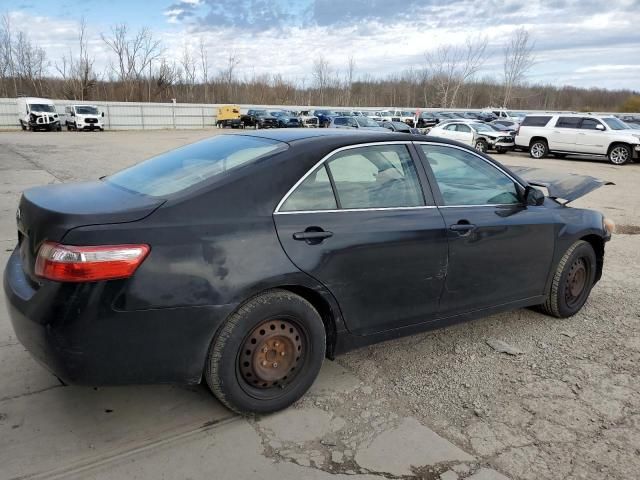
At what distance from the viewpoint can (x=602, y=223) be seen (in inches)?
181

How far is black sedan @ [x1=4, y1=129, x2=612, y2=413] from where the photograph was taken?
244cm

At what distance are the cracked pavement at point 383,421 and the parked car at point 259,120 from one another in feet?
127

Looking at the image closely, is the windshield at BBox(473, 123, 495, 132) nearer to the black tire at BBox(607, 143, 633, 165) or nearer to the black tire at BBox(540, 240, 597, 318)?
the black tire at BBox(607, 143, 633, 165)

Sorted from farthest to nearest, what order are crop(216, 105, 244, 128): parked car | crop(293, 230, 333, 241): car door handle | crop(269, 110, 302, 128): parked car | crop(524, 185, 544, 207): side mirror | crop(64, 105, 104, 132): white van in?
crop(216, 105, 244, 128): parked car, crop(269, 110, 302, 128): parked car, crop(64, 105, 104, 132): white van, crop(524, 185, 544, 207): side mirror, crop(293, 230, 333, 241): car door handle

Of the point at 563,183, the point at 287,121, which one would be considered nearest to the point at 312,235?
the point at 563,183

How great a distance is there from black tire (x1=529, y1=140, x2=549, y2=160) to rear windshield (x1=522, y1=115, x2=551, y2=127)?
0.75 m

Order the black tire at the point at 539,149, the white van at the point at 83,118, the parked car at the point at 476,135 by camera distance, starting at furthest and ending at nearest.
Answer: the white van at the point at 83,118, the parked car at the point at 476,135, the black tire at the point at 539,149

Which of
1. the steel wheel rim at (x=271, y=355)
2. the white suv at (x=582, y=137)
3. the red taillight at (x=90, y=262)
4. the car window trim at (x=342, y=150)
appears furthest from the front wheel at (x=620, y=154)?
the red taillight at (x=90, y=262)

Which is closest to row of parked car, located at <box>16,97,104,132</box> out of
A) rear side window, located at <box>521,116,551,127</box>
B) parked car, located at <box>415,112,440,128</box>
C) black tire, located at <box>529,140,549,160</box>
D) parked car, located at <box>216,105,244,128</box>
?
parked car, located at <box>216,105,244,128</box>

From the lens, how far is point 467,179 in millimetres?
3771

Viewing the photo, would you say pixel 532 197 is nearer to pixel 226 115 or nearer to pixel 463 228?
pixel 463 228

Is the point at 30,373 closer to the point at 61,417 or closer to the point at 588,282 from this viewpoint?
the point at 61,417

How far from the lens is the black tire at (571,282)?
4312mm

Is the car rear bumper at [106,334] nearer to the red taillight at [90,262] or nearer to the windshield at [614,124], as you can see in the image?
the red taillight at [90,262]
